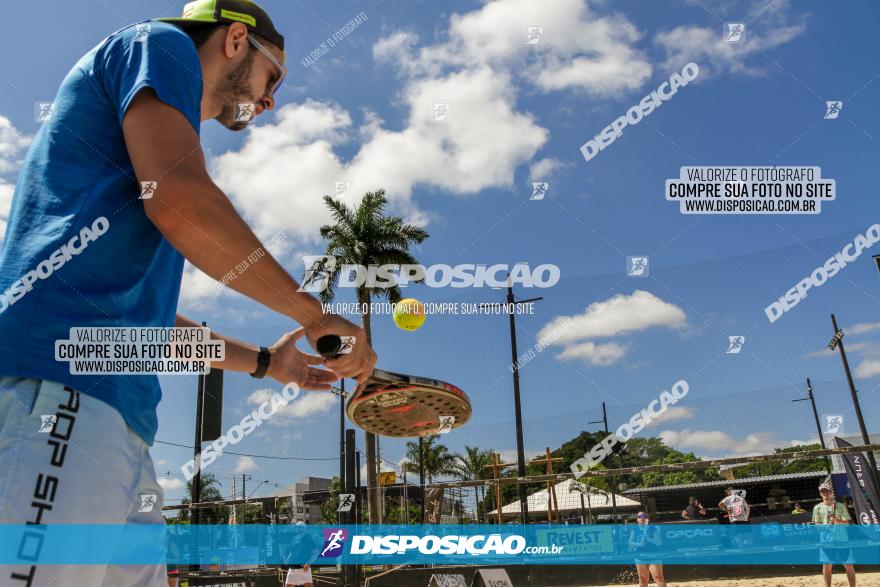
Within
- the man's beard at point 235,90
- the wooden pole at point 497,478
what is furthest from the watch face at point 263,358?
the wooden pole at point 497,478

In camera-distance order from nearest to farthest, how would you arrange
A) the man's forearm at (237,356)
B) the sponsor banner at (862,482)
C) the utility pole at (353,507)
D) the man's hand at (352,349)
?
the man's hand at (352,349) < the man's forearm at (237,356) < the sponsor banner at (862,482) < the utility pole at (353,507)

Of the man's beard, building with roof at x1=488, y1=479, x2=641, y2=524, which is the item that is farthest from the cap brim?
building with roof at x1=488, y1=479, x2=641, y2=524

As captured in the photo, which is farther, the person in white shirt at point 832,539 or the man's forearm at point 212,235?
the person in white shirt at point 832,539

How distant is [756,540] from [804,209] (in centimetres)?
965

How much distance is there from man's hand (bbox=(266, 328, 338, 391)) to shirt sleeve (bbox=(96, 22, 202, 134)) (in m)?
1.10

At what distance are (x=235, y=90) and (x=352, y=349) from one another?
84cm

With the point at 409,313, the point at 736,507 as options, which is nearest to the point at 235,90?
the point at 409,313

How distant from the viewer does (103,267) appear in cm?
134

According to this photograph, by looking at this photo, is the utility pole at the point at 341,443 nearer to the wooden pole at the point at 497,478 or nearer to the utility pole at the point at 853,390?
the wooden pole at the point at 497,478

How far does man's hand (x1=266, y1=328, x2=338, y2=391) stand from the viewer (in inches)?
93.2

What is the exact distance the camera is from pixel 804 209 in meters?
11.1

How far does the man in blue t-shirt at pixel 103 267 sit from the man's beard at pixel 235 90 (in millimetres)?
232

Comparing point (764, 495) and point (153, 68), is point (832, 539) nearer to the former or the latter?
point (764, 495)

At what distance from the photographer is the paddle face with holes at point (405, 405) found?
125 inches
